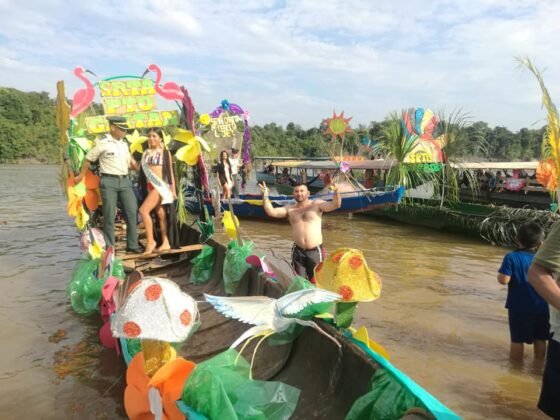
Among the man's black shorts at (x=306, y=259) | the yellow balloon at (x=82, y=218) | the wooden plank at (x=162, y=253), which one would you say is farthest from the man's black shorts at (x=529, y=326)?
the yellow balloon at (x=82, y=218)

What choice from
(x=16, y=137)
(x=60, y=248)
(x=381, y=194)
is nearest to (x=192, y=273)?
(x=60, y=248)

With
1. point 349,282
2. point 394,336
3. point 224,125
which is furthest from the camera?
point 224,125

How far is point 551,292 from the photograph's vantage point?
6.11ft

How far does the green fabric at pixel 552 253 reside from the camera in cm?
186

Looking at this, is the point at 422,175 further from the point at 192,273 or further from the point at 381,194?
the point at 192,273

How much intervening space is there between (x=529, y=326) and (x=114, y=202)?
4.70 metres

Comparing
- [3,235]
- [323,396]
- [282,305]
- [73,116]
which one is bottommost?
[3,235]

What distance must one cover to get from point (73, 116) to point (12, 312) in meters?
2.65

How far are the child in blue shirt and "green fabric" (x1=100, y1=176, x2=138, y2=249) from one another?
4.35 m

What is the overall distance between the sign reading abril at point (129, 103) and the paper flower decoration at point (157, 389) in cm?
441

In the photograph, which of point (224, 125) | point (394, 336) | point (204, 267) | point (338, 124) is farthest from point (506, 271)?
point (224, 125)

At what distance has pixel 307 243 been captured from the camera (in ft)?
15.7

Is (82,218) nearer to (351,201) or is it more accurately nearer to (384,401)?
(384,401)

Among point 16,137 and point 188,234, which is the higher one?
point 16,137
